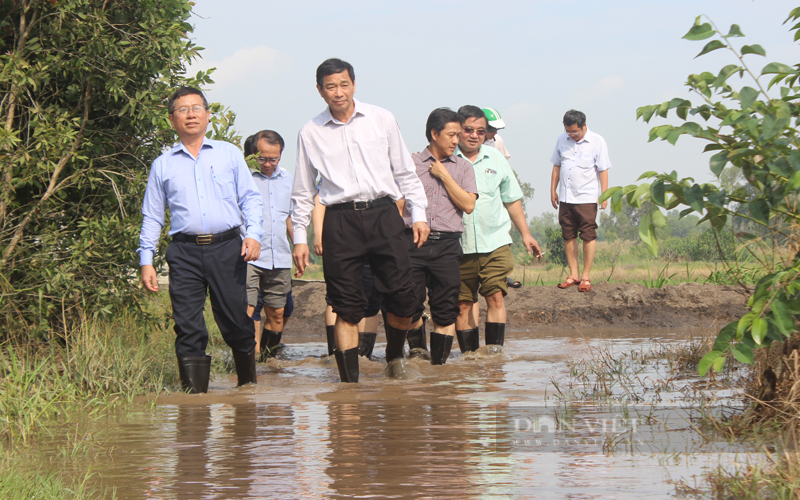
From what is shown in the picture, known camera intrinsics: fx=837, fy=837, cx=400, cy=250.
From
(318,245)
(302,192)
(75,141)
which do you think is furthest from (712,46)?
(75,141)

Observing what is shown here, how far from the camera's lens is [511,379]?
594 centimetres

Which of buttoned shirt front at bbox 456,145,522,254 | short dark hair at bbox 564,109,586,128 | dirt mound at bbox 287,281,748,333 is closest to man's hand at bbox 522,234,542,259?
buttoned shirt front at bbox 456,145,522,254

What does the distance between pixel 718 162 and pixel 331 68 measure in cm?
301

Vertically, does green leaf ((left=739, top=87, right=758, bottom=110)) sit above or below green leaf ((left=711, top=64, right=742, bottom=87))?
below

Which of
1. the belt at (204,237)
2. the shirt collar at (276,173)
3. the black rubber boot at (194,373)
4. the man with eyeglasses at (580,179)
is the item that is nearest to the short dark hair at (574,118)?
the man with eyeglasses at (580,179)

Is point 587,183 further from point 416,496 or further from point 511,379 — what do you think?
point 416,496

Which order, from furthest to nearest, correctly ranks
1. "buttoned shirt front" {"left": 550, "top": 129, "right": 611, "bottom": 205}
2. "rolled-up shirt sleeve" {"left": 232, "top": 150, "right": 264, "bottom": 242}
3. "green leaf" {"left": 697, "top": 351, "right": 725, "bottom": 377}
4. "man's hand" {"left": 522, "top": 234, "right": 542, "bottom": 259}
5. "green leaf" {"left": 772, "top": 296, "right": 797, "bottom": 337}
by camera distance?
"buttoned shirt front" {"left": 550, "top": 129, "right": 611, "bottom": 205} → "man's hand" {"left": 522, "top": 234, "right": 542, "bottom": 259} → "rolled-up shirt sleeve" {"left": 232, "top": 150, "right": 264, "bottom": 242} → "green leaf" {"left": 772, "top": 296, "right": 797, "bottom": 337} → "green leaf" {"left": 697, "top": 351, "right": 725, "bottom": 377}

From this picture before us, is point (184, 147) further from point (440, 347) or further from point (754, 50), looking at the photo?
point (754, 50)

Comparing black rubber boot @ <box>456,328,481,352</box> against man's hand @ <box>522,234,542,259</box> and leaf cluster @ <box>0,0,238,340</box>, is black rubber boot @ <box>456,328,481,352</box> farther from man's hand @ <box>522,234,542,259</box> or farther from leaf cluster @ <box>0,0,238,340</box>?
leaf cluster @ <box>0,0,238,340</box>

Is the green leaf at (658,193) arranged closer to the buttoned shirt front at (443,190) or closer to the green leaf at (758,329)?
the green leaf at (758,329)

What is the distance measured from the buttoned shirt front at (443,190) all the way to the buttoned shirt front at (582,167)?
3949mm

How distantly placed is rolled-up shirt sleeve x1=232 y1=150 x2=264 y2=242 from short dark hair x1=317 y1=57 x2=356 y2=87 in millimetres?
762

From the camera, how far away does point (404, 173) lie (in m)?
5.85

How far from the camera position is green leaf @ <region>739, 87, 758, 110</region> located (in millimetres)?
3180
